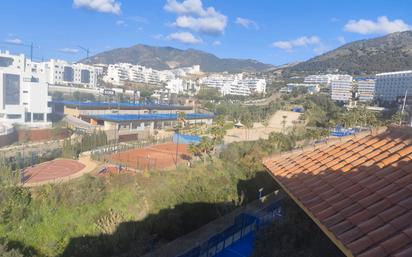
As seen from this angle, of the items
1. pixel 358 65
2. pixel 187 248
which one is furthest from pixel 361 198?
pixel 358 65

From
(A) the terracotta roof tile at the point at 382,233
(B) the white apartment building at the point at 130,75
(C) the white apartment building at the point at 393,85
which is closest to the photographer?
(A) the terracotta roof tile at the point at 382,233

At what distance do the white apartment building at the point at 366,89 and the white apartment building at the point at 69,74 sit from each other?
232ft

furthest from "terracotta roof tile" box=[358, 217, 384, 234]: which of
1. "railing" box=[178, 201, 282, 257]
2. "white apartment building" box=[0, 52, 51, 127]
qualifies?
"white apartment building" box=[0, 52, 51, 127]

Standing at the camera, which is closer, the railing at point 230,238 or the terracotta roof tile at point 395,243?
the terracotta roof tile at point 395,243

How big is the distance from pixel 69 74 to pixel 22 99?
51.8m

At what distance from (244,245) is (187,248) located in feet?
15.8

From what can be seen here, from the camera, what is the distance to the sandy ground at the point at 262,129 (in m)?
45.6

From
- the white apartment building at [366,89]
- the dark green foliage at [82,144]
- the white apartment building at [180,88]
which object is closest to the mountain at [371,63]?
the white apartment building at [366,89]

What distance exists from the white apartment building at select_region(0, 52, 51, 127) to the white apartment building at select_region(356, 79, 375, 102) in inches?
2733

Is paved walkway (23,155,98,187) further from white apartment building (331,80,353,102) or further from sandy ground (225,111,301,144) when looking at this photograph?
white apartment building (331,80,353,102)

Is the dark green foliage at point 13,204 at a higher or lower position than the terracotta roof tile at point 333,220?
lower

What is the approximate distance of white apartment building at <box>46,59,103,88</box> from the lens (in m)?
94.0

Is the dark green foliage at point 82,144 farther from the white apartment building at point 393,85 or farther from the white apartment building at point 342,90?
the white apartment building at point 342,90

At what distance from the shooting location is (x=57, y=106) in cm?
5603
